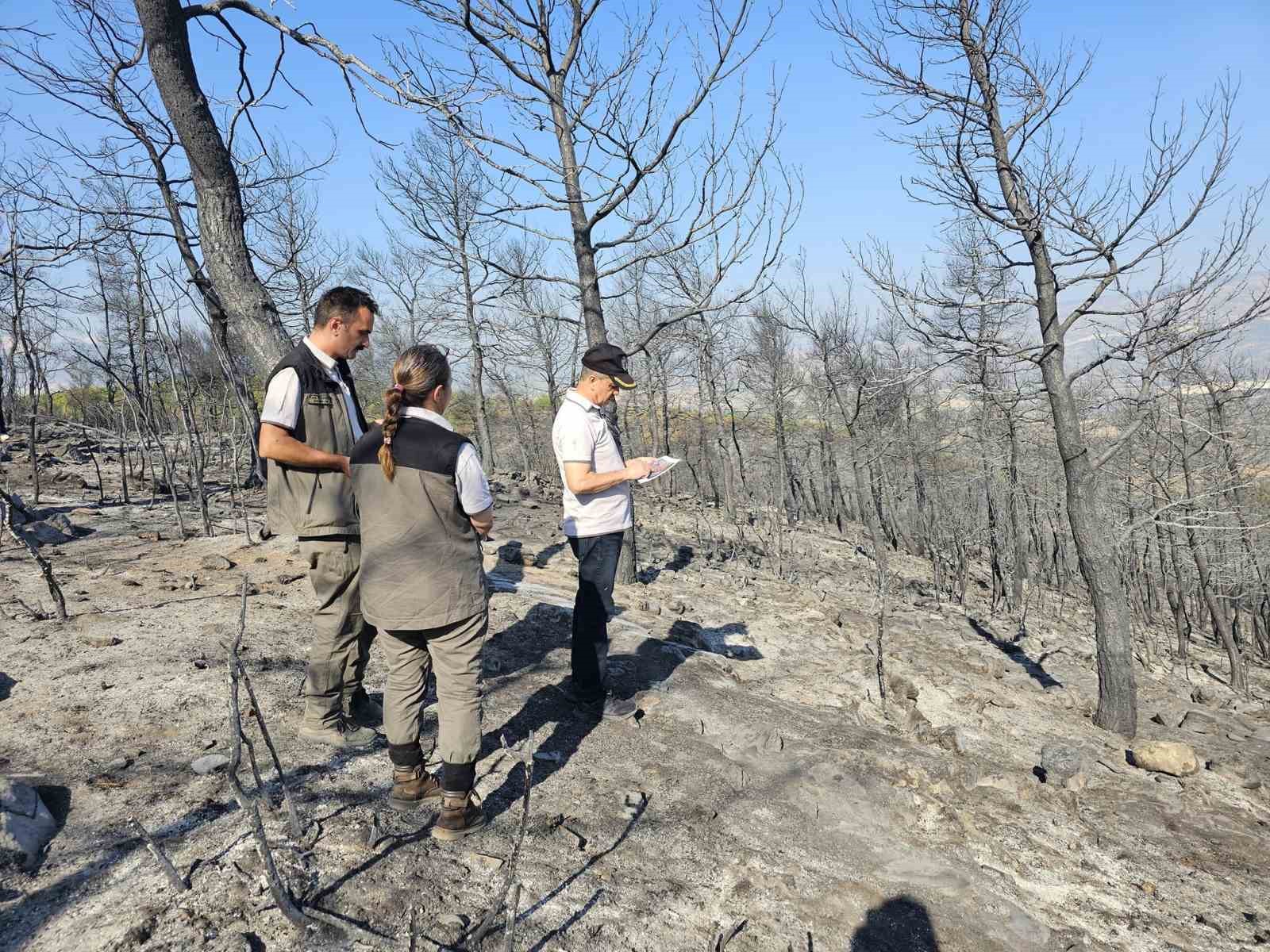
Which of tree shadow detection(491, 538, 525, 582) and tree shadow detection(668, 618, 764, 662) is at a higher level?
tree shadow detection(491, 538, 525, 582)

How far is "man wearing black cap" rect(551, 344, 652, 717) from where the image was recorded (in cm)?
365

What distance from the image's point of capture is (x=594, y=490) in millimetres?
3658

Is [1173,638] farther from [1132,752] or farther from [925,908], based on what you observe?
[925,908]

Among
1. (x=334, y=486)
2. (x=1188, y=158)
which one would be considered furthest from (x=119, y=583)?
(x=1188, y=158)

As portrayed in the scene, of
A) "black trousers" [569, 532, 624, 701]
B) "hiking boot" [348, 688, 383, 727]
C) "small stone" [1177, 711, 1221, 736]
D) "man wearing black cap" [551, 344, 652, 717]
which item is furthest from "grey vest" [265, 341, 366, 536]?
"small stone" [1177, 711, 1221, 736]

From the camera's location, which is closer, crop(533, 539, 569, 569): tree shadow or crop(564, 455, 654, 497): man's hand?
crop(564, 455, 654, 497): man's hand

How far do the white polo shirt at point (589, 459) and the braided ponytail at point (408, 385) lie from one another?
1.00 metres

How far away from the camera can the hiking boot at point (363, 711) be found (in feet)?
11.5

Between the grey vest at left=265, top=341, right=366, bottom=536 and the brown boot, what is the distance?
1009mm

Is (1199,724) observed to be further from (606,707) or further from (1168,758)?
(606,707)

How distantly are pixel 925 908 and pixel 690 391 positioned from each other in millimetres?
24156

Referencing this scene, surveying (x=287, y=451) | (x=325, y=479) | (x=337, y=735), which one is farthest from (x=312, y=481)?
(x=337, y=735)

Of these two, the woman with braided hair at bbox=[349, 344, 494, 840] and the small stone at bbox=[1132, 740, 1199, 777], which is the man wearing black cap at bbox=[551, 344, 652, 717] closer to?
the woman with braided hair at bbox=[349, 344, 494, 840]

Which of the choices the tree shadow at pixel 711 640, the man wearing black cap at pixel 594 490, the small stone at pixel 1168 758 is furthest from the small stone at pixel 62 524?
the small stone at pixel 1168 758
